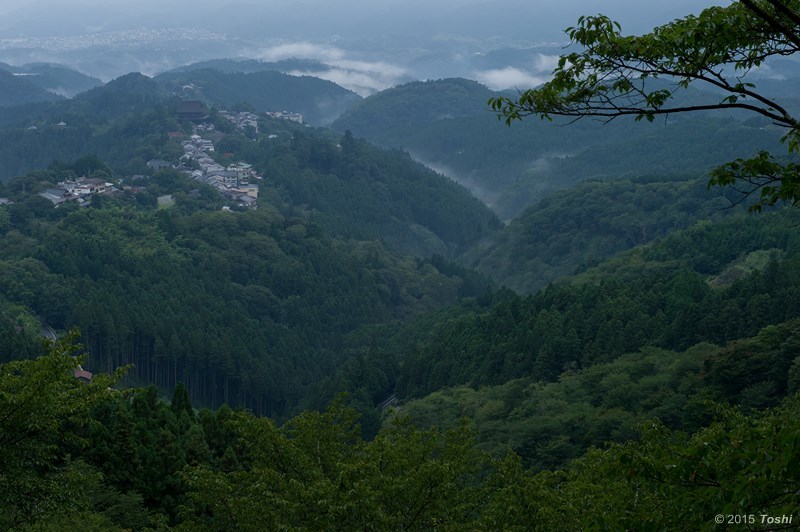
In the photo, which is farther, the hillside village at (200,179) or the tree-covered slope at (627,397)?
the hillside village at (200,179)

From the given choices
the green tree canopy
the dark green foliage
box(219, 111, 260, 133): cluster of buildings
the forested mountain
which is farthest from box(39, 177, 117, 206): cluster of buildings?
the green tree canopy

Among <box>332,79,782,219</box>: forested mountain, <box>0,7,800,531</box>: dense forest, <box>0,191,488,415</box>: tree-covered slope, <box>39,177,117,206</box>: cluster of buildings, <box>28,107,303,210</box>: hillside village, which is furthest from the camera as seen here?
<box>332,79,782,219</box>: forested mountain

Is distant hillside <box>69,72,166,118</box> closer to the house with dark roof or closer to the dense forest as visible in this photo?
the dense forest

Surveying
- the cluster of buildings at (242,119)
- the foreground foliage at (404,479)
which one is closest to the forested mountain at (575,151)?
the cluster of buildings at (242,119)

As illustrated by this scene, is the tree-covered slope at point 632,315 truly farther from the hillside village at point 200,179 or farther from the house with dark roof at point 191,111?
the house with dark roof at point 191,111

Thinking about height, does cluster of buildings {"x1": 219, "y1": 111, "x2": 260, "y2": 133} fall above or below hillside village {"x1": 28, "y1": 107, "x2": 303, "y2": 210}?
above

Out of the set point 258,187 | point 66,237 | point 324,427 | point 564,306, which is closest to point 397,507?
point 324,427

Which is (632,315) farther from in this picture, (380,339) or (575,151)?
(575,151)
